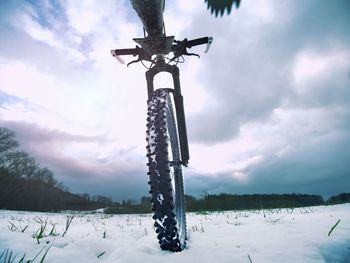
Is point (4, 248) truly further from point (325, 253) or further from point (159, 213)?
point (325, 253)

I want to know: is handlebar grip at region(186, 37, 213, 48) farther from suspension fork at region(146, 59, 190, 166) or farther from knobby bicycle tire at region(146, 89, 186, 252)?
knobby bicycle tire at region(146, 89, 186, 252)

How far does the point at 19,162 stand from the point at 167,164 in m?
41.4

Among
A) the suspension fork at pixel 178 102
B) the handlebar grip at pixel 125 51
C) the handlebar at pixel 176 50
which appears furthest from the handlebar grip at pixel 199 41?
the handlebar grip at pixel 125 51

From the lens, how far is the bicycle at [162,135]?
1.92 m

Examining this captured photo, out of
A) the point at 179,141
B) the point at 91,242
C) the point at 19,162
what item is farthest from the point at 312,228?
the point at 19,162

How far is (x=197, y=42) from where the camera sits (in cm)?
369

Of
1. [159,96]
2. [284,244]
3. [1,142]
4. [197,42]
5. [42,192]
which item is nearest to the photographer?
[284,244]

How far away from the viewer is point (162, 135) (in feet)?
7.25

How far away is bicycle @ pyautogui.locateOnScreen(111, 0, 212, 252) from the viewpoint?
75.7 inches

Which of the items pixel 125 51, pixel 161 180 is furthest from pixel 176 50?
pixel 161 180

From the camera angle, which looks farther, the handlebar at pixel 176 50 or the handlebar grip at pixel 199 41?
the handlebar grip at pixel 199 41

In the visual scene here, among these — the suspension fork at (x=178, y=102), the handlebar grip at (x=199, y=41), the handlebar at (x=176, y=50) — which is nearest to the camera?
the suspension fork at (x=178, y=102)

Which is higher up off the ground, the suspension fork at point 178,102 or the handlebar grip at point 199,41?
the handlebar grip at point 199,41

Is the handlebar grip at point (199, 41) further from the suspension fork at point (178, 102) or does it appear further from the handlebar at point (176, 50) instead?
the suspension fork at point (178, 102)
